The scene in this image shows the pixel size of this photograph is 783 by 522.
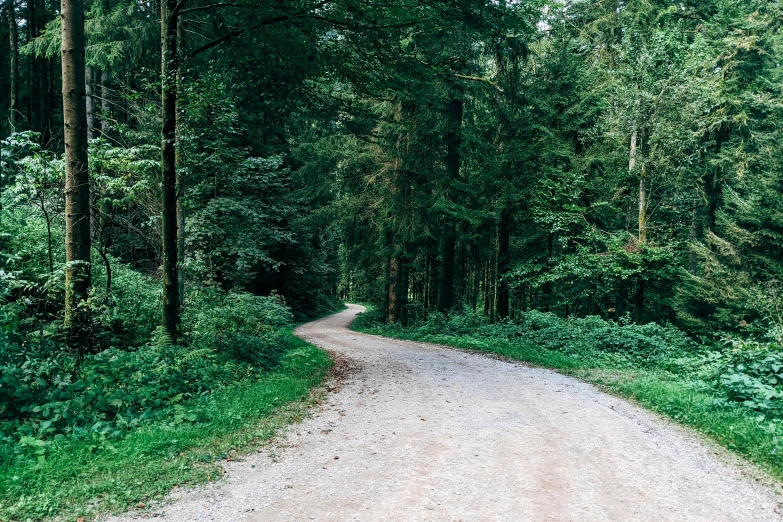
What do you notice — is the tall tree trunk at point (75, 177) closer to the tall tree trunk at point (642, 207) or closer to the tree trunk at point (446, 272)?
the tree trunk at point (446, 272)

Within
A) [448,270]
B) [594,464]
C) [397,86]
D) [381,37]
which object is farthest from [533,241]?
[594,464]

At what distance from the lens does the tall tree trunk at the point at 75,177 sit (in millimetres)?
6797

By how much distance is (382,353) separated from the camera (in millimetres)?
13172

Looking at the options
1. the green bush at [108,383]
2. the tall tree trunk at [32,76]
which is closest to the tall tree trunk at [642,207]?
the green bush at [108,383]

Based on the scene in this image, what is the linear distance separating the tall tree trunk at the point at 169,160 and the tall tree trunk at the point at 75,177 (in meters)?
1.29

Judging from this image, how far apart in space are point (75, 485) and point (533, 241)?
18.2 m

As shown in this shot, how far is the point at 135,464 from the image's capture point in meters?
4.29

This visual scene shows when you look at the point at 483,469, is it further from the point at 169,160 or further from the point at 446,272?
the point at 446,272

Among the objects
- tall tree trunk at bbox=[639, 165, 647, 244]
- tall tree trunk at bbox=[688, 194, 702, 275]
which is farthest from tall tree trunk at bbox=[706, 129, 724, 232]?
tall tree trunk at bbox=[639, 165, 647, 244]

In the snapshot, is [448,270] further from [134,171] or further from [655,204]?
[134,171]

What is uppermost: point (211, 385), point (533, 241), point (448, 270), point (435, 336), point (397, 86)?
point (397, 86)

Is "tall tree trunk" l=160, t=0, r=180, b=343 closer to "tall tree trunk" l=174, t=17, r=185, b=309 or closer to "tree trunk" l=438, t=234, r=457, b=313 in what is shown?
"tall tree trunk" l=174, t=17, r=185, b=309

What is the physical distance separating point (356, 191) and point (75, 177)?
13870mm

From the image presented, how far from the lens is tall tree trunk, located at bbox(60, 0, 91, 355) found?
680 cm
